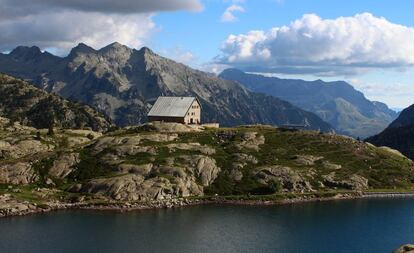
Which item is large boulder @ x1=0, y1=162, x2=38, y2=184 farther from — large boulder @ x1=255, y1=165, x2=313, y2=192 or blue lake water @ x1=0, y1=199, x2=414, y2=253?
large boulder @ x1=255, y1=165, x2=313, y2=192

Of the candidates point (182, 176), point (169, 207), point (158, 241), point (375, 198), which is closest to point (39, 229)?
point (158, 241)

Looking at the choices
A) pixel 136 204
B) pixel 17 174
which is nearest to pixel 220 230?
pixel 136 204

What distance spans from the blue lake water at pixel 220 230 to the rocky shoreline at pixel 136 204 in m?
5.31

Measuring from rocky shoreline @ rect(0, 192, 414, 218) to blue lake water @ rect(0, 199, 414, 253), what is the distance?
17.4ft

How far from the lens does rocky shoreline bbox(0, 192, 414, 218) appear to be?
157250mm

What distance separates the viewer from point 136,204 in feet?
557

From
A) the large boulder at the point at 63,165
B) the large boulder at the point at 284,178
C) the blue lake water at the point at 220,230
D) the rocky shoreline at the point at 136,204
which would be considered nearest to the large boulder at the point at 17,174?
the large boulder at the point at 63,165

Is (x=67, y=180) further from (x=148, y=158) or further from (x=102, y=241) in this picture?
(x=102, y=241)

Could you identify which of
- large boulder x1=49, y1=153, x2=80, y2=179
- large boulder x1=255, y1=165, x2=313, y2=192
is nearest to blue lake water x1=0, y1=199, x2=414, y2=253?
large boulder x1=255, y1=165, x2=313, y2=192

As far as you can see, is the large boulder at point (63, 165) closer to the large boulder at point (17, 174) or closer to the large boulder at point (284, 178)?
the large boulder at point (17, 174)

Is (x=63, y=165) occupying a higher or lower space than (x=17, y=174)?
higher

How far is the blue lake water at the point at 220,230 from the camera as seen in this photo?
411ft

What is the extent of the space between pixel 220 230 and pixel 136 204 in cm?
3821

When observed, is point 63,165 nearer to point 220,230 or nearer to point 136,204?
point 136,204
